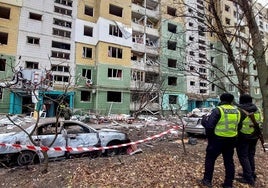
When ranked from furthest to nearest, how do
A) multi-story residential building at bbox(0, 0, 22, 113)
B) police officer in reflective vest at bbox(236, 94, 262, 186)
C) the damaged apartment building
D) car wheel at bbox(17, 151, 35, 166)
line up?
the damaged apartment building → multi-story residential building at bbox(0, 0, 22, 113) → car wheel at bbox(17, 151, 35, 166) → police officer in reflective vest at bbox(236, 94, 262, 186)

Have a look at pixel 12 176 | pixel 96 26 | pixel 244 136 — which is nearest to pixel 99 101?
pixel 96 26

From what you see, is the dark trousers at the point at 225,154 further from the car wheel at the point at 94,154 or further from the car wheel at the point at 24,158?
the car wheel at the point at 24,158

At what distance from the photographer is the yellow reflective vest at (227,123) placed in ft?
13.2

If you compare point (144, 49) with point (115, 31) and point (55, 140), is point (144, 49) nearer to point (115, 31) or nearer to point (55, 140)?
point (115, 31)

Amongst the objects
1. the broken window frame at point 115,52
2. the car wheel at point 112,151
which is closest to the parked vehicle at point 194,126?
the car wheel at point 112,151

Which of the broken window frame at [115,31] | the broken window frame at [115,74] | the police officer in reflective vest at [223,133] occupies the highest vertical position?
the broken window frame at [115,31]

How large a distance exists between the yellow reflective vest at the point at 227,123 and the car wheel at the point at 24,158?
565cm

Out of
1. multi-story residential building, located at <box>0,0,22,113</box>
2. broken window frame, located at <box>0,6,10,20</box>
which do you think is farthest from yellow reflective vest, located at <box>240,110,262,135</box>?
broken window frame, located at <box>0,6,10,20</box>

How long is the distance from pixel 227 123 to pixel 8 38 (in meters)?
25.9

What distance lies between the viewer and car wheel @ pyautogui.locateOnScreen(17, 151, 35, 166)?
6684mm

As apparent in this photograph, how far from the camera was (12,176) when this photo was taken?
545 centimetres

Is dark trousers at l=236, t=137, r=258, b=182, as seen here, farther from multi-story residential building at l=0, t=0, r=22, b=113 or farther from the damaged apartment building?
multi-story residential building at l=0, t=0, r=22, b=113

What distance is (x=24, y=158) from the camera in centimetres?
671

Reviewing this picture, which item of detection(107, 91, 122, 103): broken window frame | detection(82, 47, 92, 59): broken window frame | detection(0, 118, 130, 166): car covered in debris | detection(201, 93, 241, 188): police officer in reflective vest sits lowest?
detection(0, 118, 130, 166): car covered in debris
